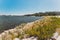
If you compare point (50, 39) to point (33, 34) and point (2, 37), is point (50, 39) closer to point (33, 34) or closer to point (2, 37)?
point (33, 34)

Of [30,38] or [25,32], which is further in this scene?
[25,32]

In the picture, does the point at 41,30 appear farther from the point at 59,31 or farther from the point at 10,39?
the point at 10,39

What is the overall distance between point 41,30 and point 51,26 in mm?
695

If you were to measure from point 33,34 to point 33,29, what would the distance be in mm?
595

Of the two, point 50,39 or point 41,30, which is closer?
point 50,39

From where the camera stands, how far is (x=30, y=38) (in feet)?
30.4

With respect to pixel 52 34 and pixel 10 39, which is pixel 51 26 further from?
pixel 10 39

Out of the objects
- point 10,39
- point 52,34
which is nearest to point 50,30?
point 52,34

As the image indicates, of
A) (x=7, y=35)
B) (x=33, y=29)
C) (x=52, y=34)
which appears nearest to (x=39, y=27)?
(x=33, y=29)

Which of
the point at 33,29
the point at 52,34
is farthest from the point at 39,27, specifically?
the point at 52,34

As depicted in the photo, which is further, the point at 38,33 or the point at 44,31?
the point at 44,31

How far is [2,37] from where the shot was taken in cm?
1022

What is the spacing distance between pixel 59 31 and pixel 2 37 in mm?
2966

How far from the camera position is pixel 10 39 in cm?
978
